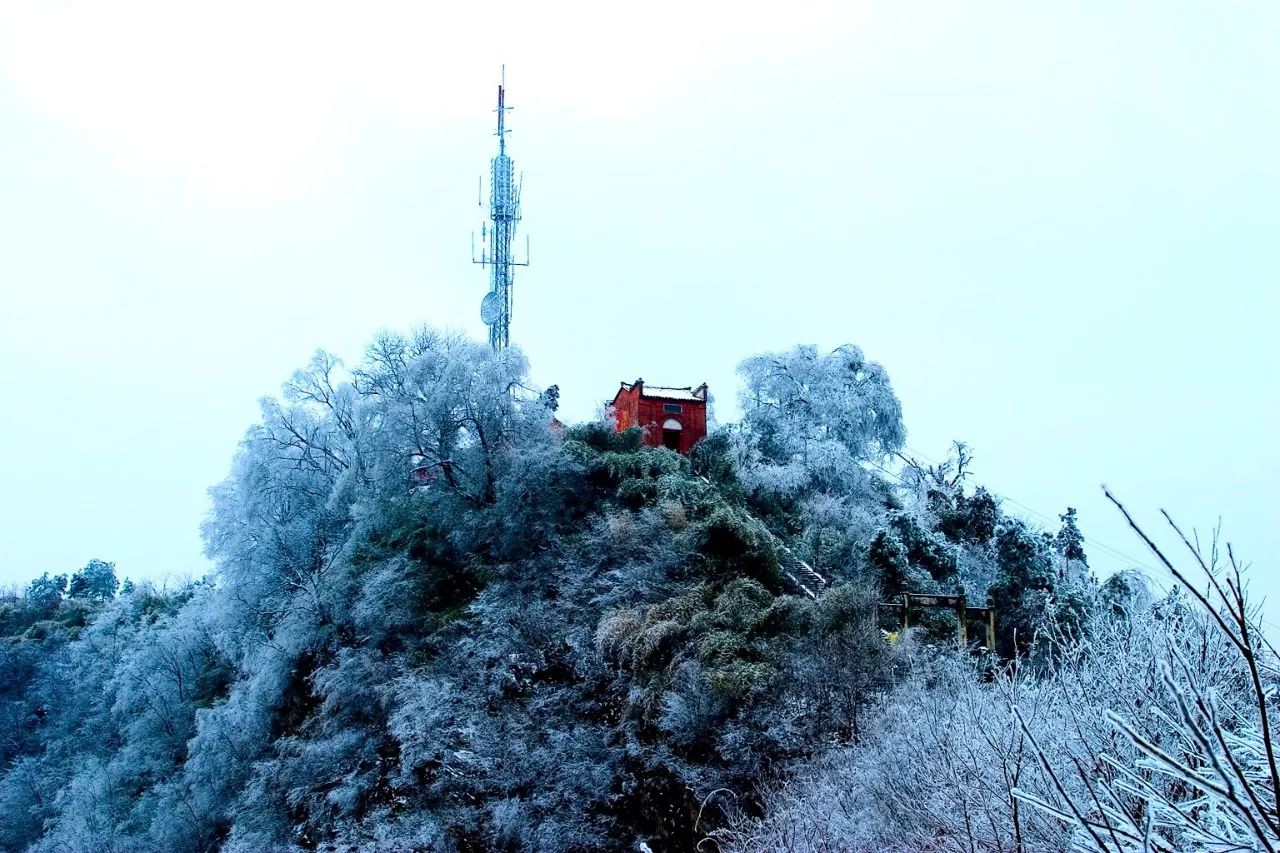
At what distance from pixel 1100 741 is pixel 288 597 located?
21526 millimetres

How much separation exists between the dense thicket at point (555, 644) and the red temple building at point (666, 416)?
1886 mm

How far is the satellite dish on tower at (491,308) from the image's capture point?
109ft

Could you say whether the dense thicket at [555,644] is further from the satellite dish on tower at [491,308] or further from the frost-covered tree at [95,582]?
the frost-covered tree at [95,582]

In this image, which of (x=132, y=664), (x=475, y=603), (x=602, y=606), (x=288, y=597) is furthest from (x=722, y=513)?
(x=132, y=664)

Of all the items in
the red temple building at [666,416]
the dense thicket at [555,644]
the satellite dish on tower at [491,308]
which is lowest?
the dense thicket at [555,644]

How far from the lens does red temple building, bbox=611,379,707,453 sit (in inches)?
1203

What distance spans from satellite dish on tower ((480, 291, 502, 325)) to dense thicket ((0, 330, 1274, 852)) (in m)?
3.94

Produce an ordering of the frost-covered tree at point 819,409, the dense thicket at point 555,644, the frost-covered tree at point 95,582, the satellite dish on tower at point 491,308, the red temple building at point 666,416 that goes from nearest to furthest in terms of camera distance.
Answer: the dense thicket at point 555,644, the frost-covered tree at point 819,409, the red temple building at point 666,416, the satellite dish on tower at point 491,308, the frost-covered tree at point 95,582

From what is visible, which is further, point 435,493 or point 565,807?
point 435,493

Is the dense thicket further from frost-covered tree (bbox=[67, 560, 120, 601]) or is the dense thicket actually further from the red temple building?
frost-covered tree (bbox=[67, 560, 120, 601])

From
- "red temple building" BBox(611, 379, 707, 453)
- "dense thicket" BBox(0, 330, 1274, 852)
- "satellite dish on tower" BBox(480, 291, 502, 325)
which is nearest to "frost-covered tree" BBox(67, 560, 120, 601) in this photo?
"dense thicket" BBox(0, 330, 1274, 852)

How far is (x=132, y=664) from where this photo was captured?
86.8ft

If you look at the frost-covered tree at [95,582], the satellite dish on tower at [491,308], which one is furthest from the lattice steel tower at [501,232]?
the frost-covered tree at [95,582]

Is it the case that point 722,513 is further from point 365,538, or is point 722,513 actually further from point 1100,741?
point 1100,741
